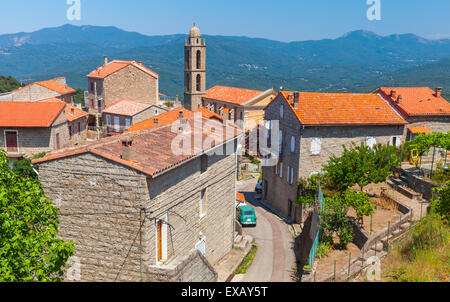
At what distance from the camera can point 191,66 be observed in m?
52.8

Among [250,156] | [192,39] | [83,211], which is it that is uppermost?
[192,39]

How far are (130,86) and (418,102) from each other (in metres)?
33.1

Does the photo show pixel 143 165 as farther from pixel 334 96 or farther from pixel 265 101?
pixel 265 101

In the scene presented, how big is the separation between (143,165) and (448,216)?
1018cm

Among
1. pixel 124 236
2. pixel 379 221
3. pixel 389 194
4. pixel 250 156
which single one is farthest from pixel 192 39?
pixel 124 236

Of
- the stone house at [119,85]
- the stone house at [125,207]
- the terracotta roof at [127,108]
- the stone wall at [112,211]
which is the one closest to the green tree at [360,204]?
the stone house at [125,207]

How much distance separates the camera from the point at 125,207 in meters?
13.0

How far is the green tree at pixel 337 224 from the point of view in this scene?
58.3 feet

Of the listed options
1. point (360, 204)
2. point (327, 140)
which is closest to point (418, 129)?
point (327, 140)

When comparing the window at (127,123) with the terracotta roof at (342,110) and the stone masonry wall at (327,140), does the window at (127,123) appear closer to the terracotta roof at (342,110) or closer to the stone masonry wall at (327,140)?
the terracotta roof at (342,110)

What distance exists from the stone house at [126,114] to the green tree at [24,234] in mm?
30544

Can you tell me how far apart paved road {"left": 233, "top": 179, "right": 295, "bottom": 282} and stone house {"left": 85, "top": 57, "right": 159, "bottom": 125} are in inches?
985

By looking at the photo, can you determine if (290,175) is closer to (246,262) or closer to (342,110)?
(342,110)
